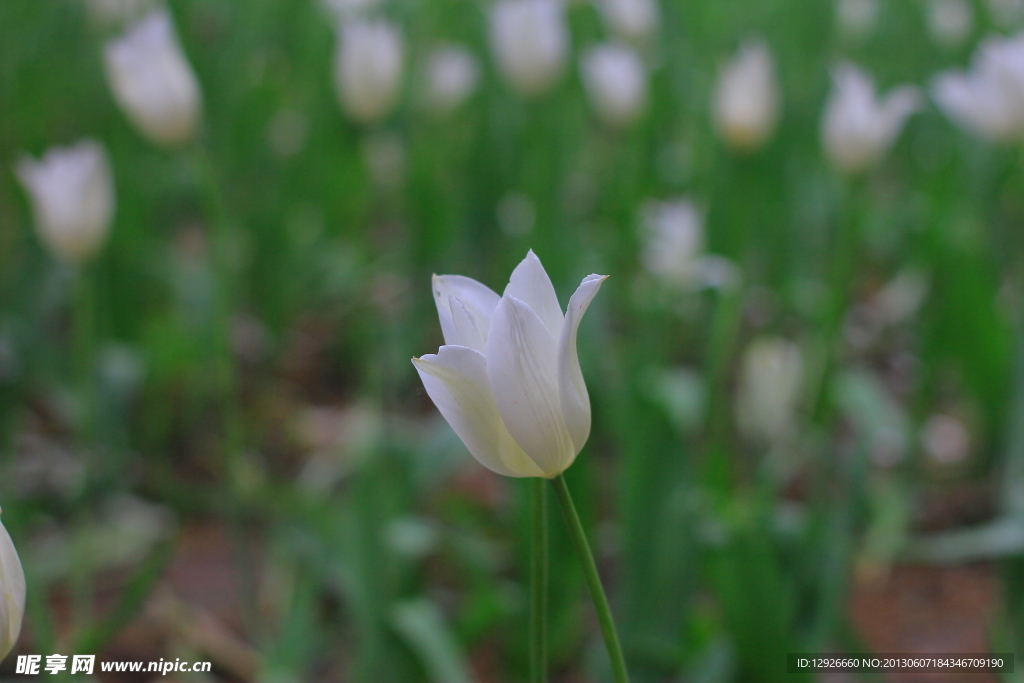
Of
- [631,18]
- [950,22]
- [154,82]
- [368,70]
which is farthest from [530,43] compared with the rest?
[950,22]

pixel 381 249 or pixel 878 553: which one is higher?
pixel 381 249

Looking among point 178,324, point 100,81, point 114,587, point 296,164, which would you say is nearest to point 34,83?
point 100,81

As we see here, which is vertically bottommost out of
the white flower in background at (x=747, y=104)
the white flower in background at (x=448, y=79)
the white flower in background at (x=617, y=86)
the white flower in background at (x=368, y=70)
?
the white flower in background at (x=747, y=104)

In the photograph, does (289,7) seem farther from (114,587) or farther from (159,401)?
(114,587)

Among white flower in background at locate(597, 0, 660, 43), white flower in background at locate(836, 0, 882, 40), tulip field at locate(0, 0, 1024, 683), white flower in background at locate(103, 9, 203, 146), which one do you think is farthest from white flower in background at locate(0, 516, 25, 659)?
white flower in background at locate(836, 0, 882, 40)

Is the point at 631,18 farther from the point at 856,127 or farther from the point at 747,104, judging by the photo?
the point at 856,127

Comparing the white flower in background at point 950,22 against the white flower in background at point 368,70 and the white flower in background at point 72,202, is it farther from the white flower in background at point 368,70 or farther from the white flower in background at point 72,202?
the white flower in background at point 72,202

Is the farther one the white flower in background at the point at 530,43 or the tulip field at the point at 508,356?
the white flower in background at the point at 530,43

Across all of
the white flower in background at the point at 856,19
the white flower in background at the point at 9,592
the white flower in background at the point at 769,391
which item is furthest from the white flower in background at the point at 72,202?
the white flower in background at the point at 856,19

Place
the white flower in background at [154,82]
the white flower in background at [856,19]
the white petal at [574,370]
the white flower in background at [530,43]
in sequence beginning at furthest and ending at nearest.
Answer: the white flower in background at [856,19] → the white flower in background at [530,43] → the white flower in background at [154,82] → the white petal at [574,370]

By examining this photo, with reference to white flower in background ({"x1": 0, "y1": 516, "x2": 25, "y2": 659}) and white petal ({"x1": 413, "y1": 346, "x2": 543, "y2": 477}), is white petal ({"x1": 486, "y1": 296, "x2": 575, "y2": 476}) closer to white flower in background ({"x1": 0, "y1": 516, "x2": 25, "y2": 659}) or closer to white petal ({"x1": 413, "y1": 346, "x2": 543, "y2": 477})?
white petal ({"x1": 413, "y1": 346, "x2": 543, "y2": 477})
